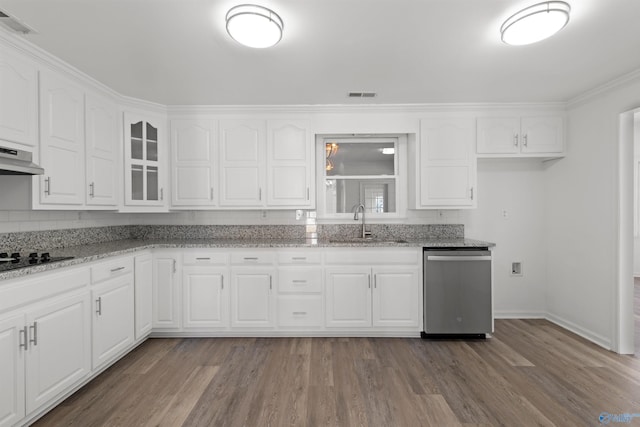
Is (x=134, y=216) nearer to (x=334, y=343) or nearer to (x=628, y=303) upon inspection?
(x=334, y=343)

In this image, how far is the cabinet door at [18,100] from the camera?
1969 millimetres

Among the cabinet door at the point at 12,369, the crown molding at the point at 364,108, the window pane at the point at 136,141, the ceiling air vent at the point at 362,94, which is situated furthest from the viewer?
the crown molding at the point at 364,108

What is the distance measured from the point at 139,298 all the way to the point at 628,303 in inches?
170

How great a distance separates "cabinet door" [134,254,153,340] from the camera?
9.23ft

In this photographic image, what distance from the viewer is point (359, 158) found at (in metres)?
3.70

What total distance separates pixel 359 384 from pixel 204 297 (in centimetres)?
169

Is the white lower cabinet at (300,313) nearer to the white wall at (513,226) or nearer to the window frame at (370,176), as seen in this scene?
the window frame at (370,176)

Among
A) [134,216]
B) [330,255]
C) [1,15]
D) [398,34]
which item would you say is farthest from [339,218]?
[1,15]

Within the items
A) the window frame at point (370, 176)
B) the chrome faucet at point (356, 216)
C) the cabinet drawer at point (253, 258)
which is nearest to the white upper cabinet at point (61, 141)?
the cabinet drawer at point (253, 258)

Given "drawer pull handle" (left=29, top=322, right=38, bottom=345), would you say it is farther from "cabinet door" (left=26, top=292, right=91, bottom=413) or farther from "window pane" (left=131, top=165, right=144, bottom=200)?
"window pane" (left=131, top=165, right=144, bottom=200)

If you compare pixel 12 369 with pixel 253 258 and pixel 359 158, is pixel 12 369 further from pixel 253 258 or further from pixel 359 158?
pixel 359 158

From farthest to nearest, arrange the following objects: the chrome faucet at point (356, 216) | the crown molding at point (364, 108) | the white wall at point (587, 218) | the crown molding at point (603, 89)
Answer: the chrome faucet at point (356, 216) < the crown molding at point (364, 108) < the white wall at point (587, 218) < the crown molding at point (603, 89)

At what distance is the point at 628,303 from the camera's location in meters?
2.72

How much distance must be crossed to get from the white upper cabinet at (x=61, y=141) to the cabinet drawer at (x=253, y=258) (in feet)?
4.50
